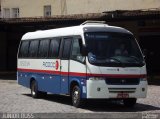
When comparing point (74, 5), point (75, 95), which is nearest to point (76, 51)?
point (75, 95)

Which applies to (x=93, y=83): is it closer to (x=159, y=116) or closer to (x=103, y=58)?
(x=103, y=58)

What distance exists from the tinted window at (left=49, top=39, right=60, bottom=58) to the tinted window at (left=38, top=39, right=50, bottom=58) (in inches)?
19.1

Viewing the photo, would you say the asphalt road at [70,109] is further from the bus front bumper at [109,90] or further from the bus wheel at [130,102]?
the bus front bumper at [109,90]

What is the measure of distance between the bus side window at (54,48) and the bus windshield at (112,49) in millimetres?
2406

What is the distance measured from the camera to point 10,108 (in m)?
18.2

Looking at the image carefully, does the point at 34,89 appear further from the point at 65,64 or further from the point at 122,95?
the point at 122,95

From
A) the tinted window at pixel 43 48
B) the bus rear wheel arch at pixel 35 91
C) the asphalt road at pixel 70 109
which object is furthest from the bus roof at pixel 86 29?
the bus rear wheel arch at pixel 35 91

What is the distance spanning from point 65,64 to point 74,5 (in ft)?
89.1

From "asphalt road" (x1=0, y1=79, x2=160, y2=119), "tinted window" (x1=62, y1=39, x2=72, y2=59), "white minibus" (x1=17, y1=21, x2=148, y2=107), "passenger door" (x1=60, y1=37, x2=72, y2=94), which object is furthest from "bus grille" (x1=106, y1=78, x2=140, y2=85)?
"tinted window" (x1=62, y1=39, x2=72, y2=59)

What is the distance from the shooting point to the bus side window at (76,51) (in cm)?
1830

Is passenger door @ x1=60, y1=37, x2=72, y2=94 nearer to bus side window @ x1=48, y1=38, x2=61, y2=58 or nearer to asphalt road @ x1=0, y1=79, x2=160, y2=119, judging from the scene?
bus side window @ x1=48, y1=38, x2=61, y2=58

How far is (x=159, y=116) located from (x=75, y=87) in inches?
162

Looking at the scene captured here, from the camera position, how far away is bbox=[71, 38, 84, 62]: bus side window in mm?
18302

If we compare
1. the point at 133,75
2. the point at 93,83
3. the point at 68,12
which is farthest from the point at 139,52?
the point at 68,12
